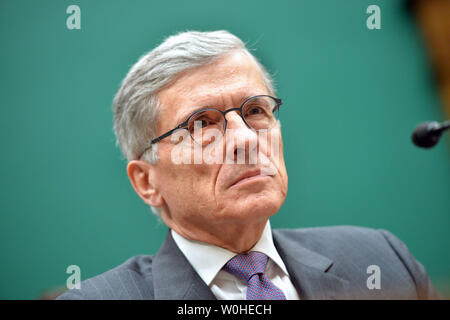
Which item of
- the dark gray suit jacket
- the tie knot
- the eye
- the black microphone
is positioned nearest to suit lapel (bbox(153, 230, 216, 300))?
the dark gray suit jacket

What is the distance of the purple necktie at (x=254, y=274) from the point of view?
46.0 inches

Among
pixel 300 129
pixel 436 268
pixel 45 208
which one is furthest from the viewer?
pixel 436 268

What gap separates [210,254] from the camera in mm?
1285

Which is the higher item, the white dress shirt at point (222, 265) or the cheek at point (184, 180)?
the cheek at point (184, 180)

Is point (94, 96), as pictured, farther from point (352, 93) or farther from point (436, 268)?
point (436, 268)

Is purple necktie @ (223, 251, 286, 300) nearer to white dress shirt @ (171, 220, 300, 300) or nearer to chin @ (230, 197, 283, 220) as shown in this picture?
white dress shirt @ (171, 220, 300, 300)

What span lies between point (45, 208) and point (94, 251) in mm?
305

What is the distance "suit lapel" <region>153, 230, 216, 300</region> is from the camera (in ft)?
3.93

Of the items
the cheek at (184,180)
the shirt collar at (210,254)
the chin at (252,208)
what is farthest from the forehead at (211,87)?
the shirt collar at (210,254)

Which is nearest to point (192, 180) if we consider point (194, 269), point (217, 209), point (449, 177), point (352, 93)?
point (217, 209)

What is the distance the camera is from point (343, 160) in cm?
202

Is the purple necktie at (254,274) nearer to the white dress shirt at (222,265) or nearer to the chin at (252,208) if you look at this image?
the white dress shirt at (222,265)

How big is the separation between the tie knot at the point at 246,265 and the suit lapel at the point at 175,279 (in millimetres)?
Answer: 106

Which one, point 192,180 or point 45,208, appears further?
point 45,208
